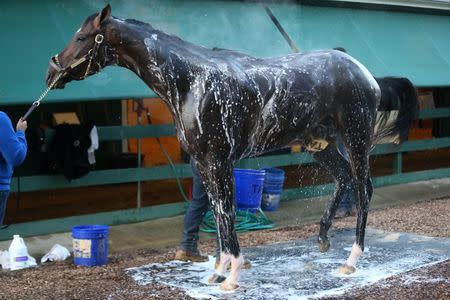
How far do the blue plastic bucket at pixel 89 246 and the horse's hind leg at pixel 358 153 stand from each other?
2.17 metres

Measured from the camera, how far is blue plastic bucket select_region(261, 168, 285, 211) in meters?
8.86

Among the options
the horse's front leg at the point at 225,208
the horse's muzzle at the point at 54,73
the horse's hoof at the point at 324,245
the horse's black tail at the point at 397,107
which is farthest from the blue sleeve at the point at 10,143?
the horse's black tail at the point at 397,107

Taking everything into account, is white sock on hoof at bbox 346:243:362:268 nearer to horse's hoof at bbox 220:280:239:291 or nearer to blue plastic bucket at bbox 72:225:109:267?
horse's hoof at bbox 220:280:239:291

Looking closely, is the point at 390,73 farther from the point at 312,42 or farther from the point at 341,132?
the point at 341,132

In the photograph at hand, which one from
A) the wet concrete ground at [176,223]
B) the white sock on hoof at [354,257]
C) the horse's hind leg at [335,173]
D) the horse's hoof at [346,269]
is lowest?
the wet concrete ground at [176,223]

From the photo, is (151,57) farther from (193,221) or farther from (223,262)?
(193,221)

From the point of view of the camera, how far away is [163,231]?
7809 mm

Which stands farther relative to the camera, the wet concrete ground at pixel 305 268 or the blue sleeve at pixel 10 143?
the wet concrete ground at pixel 305 268

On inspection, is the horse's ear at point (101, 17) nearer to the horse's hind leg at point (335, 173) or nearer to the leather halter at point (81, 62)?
the leather halter at point (81, 62)

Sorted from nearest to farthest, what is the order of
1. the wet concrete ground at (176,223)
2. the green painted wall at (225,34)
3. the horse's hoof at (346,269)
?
the horse's hoof at (346,269)
the green painted wall at (225,34)
the wet concrete ground at (176,223)

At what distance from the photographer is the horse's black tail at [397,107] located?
654cm

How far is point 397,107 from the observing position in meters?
6.59

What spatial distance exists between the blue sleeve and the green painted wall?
1816 millimetres

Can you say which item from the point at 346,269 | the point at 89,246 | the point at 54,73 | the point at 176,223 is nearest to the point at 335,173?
the point at 346,269
